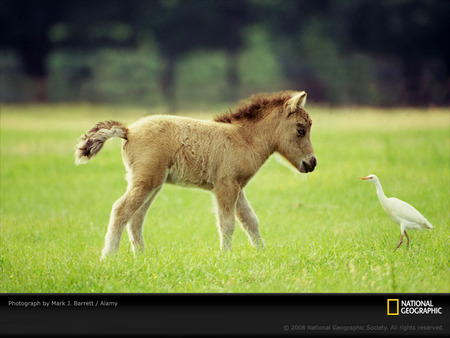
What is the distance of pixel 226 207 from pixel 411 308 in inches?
124

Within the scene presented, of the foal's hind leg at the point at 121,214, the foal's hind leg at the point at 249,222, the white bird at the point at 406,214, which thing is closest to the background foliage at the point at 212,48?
the foal's hind leg at the point at 249,222

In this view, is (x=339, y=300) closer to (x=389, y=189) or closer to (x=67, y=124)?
(x=389, y=189)

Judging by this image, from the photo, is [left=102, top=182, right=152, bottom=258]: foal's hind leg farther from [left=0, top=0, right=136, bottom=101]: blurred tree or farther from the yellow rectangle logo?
[left=0, top=0, right=136, bottom=101]: blurred tree

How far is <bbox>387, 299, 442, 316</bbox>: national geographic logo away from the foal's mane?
3893 millimetres

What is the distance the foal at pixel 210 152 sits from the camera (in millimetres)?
6902

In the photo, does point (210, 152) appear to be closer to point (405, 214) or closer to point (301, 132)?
point (301, 132)

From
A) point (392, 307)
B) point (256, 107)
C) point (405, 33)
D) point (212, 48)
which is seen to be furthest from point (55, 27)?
point (392, 307)

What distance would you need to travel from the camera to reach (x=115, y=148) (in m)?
20.6

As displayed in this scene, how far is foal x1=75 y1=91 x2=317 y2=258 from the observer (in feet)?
22.6

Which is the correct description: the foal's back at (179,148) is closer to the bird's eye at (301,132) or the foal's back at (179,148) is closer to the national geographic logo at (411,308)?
the bird's eye at (301,132)

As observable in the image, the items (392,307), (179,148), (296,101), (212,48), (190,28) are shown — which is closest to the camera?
(392,307)

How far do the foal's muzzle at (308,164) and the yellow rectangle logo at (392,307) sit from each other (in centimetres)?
337

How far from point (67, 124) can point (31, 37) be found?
47.5ft

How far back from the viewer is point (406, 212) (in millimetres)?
6555
